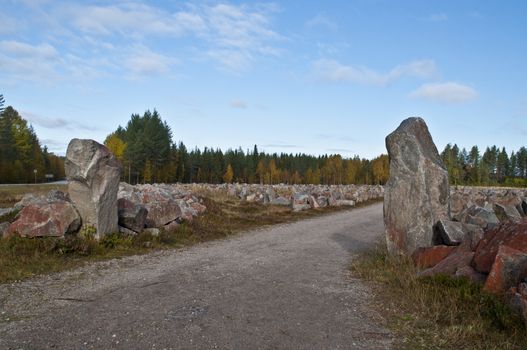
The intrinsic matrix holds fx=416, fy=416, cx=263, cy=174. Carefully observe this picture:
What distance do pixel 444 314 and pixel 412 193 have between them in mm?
4202

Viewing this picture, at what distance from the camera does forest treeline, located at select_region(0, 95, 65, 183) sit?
63062 millimetres

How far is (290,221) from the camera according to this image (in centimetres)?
1906

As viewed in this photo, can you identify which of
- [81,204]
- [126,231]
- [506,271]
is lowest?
[126,231]

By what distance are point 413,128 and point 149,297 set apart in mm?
7139

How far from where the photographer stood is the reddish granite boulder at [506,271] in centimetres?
593

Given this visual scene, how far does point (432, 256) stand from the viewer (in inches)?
329

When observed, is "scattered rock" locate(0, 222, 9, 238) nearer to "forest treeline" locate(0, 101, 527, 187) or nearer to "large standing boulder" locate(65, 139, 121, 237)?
"large standing boulder" locate(65, 139, 121, 237)

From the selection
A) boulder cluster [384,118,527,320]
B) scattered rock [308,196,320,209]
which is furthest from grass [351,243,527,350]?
scattered rock [308,196,320,209]

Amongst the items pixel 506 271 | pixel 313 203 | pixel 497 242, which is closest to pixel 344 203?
pixel 313 203

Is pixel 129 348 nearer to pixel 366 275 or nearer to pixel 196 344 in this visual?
pixel 196 344

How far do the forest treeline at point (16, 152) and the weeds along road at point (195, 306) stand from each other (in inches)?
2386

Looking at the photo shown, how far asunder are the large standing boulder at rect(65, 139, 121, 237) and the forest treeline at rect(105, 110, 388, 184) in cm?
6496

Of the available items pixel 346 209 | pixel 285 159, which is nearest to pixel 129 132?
pixel 285 159

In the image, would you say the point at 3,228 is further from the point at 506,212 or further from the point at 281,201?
the point at 506,212
